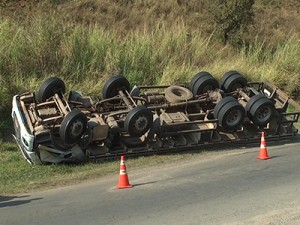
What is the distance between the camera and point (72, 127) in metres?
9.13

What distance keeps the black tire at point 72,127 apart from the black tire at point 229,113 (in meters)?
3.05

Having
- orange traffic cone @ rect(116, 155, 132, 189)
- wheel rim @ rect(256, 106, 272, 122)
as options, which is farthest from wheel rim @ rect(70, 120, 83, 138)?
wheel rim @ rect(256, 106, 272, 122)

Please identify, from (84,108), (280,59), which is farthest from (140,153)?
(280,59)

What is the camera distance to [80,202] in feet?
23.9

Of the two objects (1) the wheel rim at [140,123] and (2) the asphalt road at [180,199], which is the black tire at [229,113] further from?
(1) the wheel rim at [140,123]

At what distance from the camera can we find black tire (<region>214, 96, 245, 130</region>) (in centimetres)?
1045

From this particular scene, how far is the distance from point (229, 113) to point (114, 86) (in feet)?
9.58

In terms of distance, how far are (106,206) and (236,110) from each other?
4.59 meters

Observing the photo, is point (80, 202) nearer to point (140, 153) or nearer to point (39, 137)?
point (39, 137)

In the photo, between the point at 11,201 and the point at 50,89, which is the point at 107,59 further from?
the point at 11,201

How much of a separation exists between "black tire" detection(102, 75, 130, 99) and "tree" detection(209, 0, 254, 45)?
9.62 meters

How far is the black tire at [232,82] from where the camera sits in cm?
1235

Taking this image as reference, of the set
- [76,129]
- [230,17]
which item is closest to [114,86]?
[76,129]

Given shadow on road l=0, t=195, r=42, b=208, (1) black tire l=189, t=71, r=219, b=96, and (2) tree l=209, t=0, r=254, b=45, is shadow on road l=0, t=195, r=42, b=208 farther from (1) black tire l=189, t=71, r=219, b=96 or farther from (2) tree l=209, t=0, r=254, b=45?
(2) tree l=209, t=0, r=254, b=45
